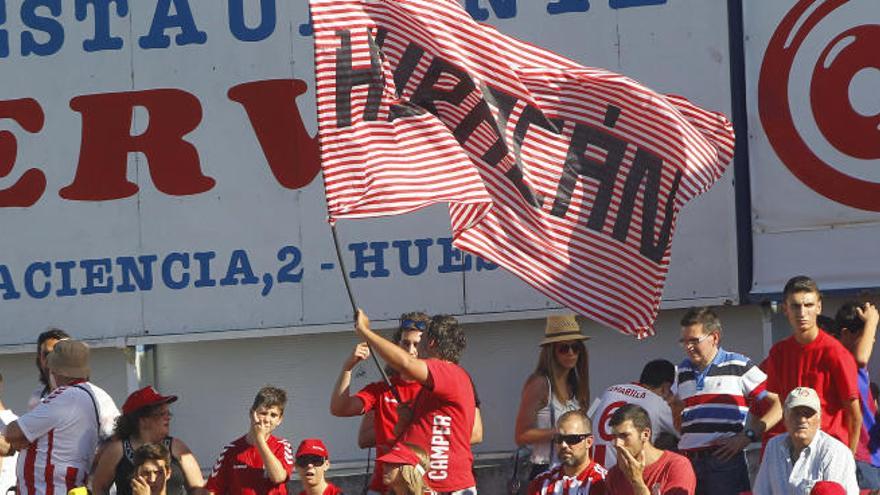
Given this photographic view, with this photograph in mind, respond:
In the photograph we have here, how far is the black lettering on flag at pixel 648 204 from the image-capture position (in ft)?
29.4

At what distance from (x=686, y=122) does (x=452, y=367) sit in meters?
1.64

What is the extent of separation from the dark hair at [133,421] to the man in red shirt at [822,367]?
10.6ft

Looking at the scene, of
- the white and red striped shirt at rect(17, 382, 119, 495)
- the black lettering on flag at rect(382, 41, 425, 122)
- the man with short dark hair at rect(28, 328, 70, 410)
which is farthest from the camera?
the man with short dark hair at rect(28, 328, 70, 410)

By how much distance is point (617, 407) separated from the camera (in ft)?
32.2

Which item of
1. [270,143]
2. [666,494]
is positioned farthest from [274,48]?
[666,494]

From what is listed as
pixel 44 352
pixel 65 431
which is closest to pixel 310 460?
pixel 65 431

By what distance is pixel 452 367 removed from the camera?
9391 mm

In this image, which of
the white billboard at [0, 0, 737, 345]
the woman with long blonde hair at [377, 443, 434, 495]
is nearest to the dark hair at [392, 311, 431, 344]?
the white billboard at [0, 0, 737, 345]

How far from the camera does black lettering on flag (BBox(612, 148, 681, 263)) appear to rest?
29.4ft

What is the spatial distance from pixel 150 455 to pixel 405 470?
4.48 feet

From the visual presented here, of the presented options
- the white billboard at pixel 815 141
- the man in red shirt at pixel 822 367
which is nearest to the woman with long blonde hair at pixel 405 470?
the man in red shirt at pixel 822 367

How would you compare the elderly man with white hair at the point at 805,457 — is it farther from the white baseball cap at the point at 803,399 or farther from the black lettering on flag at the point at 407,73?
the black lettering on flag at the point at 407,73

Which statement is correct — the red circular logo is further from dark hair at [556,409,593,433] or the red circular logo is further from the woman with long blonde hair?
the woman with long blonde hair

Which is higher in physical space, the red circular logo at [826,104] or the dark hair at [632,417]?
the red circular logo at [826,104]
